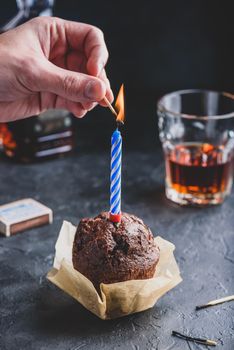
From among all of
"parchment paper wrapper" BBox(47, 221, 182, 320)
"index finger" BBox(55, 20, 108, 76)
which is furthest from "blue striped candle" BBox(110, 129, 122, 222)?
"index finger" BBox(55, 20, 108, 76)

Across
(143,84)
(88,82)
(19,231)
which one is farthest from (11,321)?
(143,84)

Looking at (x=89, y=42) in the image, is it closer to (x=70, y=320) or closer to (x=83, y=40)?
(x=83, y=40)

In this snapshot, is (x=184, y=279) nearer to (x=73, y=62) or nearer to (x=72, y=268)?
(x=72, y=268)

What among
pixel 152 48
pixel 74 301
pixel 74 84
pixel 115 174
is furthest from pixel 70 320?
pixel 152 48

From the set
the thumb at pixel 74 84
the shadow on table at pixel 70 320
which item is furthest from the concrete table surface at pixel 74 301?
the thumb at pixel 74 84

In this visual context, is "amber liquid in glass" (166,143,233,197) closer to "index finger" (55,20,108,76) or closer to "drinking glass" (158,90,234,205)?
"drinking glass" (158,90,234,205)

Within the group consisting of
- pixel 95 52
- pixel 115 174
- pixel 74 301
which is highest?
pixel 95 52
